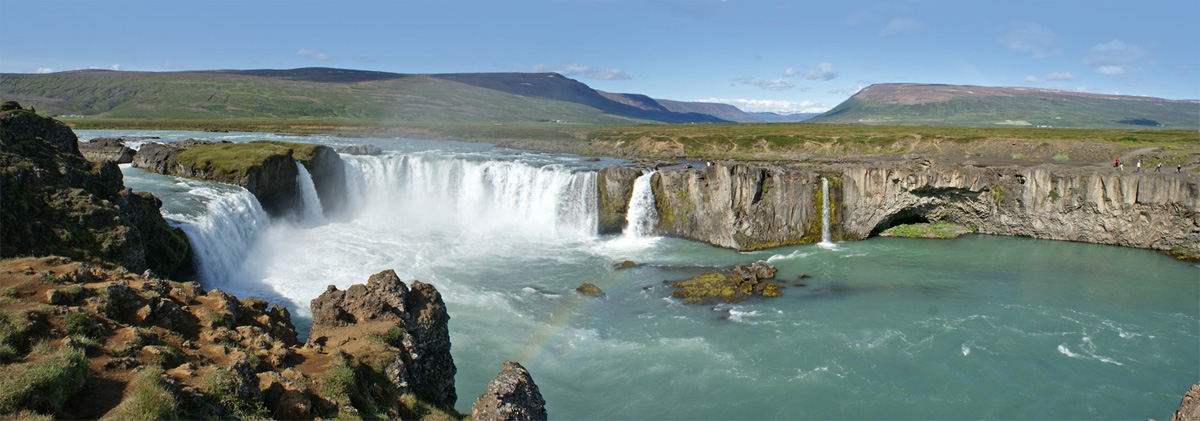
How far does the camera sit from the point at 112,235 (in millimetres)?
17281

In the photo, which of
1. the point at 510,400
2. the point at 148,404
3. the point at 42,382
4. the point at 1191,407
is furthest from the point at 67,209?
the point at 1191,407

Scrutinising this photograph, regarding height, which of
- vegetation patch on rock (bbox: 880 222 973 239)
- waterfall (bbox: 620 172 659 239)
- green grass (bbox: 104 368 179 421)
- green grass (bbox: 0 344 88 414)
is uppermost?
green grass (bbox: 0 344 88 414)

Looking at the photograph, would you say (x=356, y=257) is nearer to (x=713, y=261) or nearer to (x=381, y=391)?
(x=713, y=261)

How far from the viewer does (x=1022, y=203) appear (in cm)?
3644

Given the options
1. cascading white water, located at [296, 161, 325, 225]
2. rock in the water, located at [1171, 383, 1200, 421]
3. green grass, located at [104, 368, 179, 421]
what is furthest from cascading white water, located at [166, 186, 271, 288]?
rock in the water, located at [1171, 383, 1200, 421]

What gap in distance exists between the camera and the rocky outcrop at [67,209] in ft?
51.4

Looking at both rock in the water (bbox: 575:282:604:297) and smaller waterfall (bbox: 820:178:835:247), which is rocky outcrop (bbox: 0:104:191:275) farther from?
smaller waterfall (bbox: 820:178:835:247)

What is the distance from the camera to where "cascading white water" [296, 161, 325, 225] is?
38.6 meters

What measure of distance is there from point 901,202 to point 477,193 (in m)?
29.5

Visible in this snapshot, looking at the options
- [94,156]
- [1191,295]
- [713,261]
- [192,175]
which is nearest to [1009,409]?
[713,261]

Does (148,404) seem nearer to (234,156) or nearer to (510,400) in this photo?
(510,400)

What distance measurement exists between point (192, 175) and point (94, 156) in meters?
10.9

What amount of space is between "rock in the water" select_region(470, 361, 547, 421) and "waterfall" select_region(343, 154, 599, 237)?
28.6 metres

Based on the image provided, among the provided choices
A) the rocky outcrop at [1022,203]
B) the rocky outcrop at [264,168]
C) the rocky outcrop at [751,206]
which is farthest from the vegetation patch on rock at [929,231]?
the rocky outcrop at [264,168]
